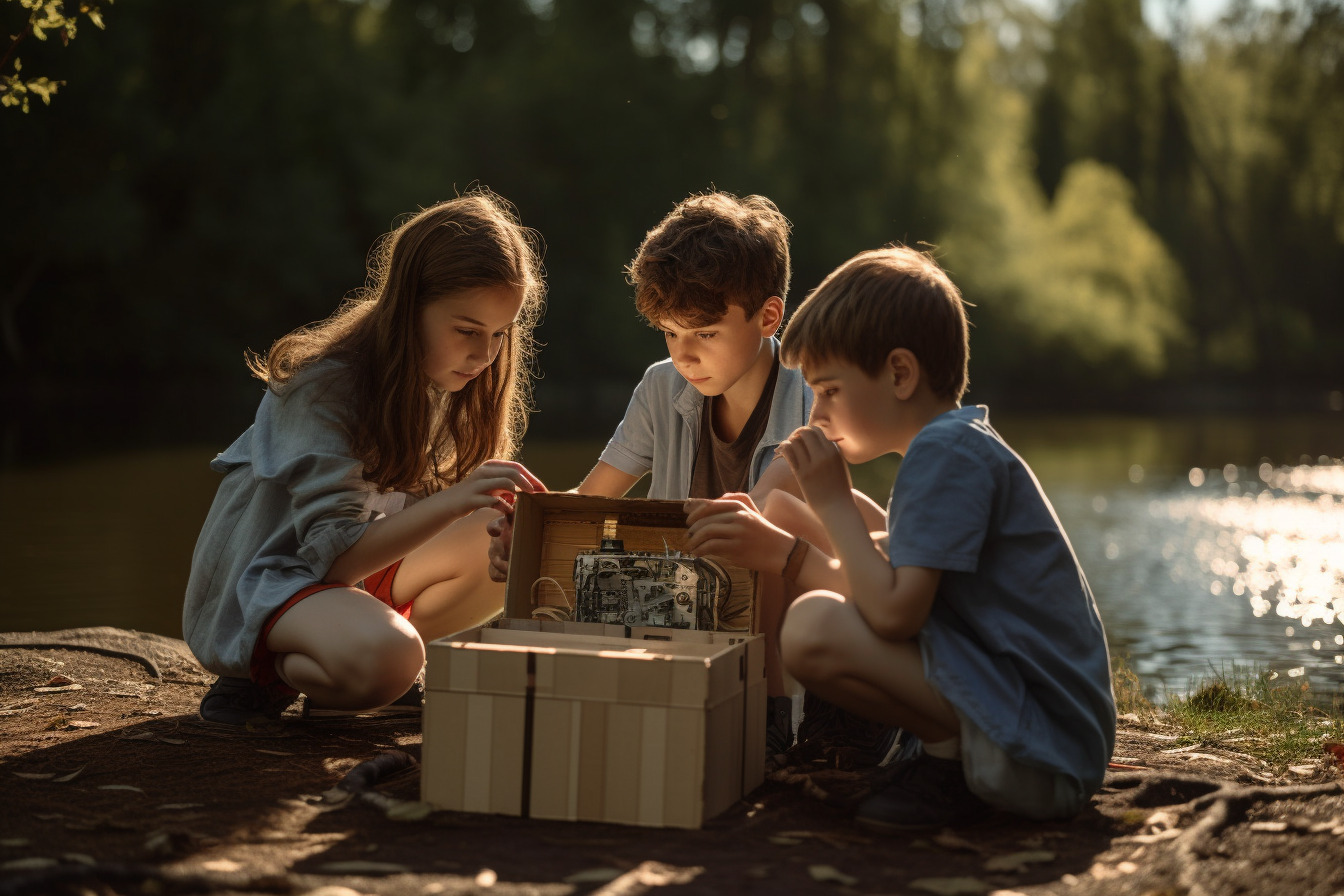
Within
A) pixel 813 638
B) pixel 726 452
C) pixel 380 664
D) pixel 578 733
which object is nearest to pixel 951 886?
pixel 813 638

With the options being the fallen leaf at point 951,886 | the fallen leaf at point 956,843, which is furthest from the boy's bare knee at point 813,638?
the fallen leaf at point 951,886

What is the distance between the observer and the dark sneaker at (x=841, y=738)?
2.93m

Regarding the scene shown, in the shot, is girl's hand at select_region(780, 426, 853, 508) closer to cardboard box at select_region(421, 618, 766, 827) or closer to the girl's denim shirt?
cardboard box at select_region(421, 618, 766, 827)

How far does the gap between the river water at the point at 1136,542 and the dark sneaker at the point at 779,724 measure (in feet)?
6.97

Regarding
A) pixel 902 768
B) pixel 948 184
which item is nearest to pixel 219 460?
pixel 902 768

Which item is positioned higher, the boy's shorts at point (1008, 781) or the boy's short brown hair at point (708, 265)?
the boy's short brown hair at point (708, 265)

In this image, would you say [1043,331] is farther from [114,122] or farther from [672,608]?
[672,608]

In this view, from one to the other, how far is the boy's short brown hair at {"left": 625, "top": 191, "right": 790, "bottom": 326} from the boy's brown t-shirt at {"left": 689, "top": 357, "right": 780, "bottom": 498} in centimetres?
27

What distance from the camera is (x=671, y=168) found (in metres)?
25.7

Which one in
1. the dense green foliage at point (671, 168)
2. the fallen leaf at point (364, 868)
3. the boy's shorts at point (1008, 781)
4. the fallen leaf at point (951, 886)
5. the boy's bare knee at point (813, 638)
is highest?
the dense green foliage at point (671, 168)

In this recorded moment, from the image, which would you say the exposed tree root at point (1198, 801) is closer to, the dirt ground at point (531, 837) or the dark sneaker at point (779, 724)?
the dirt ground at point (531, 837)

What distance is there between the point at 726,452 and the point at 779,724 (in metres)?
0.84

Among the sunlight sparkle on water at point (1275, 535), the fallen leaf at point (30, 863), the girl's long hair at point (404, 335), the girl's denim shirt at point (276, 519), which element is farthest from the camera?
the sunlight sparkle on water at point (1275, 535)

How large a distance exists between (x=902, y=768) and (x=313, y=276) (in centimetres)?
2182
